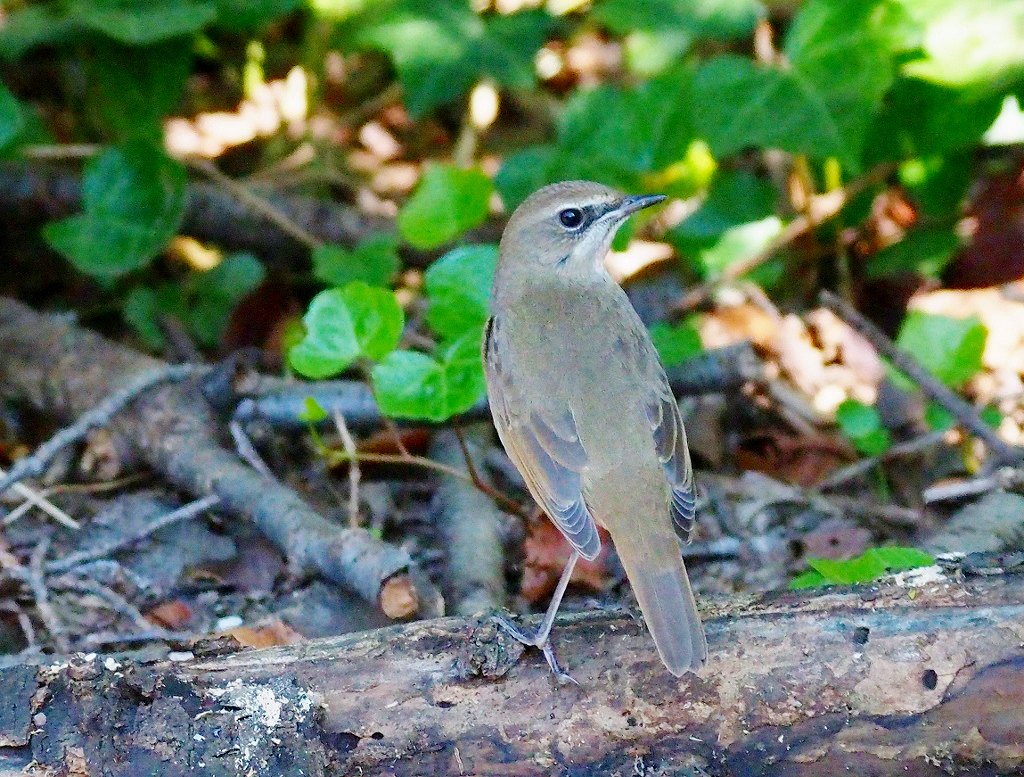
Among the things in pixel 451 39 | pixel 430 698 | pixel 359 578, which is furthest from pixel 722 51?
pixel 430 698

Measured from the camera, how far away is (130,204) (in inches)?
214

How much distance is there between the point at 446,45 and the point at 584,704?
152 inches

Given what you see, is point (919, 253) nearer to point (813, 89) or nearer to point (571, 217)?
point (813, 89)

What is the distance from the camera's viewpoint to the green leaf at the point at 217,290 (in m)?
5.93

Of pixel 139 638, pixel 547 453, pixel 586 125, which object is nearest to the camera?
pixel 547 453

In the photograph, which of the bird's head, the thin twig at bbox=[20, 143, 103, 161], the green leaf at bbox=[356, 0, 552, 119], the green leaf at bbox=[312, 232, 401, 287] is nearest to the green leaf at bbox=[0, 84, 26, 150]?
the thin twig at bbox=[20, 143, 103, 161]

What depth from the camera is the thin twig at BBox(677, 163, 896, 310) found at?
6246mm

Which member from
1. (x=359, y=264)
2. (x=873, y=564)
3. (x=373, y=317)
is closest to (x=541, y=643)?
(x=873, y=564)

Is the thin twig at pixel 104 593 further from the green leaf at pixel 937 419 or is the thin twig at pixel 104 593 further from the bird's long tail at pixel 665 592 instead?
the green leaf at pixel 937 419

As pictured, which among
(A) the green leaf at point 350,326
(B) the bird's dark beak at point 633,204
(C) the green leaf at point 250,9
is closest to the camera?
(A) the green leaf at point 350,326

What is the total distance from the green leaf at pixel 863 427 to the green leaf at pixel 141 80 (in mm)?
3747

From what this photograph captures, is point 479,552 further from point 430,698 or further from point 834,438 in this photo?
→ point 834,438

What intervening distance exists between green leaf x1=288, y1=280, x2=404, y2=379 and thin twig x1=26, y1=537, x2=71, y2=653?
1243 mm

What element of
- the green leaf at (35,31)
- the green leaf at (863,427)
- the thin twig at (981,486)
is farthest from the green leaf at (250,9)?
the thin twig at (981,486)
